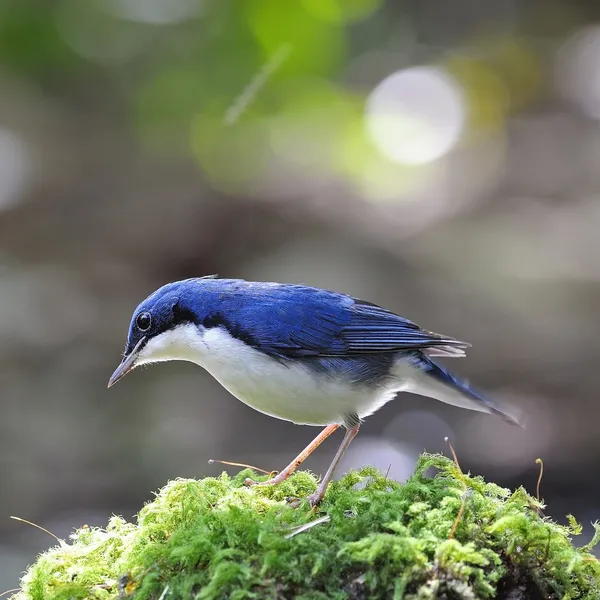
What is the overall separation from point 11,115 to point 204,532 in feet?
52.8

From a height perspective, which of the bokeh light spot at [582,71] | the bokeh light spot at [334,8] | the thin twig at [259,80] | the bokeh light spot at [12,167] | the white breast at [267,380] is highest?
the bokeh light spot at [582,71]

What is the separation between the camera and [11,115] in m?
17.9

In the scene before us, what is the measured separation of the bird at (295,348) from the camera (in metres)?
4.95

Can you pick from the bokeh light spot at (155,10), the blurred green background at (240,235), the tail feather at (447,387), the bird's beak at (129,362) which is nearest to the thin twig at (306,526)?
the tail feather at (447,387)

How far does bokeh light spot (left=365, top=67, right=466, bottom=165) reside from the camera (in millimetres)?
16703

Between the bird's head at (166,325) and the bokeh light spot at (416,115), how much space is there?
463 inches

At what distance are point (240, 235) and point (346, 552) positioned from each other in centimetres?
1214

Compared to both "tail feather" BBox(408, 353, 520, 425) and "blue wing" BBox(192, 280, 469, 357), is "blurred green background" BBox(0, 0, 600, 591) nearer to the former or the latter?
"blue wing" BBox(192, 280, 469, 357)

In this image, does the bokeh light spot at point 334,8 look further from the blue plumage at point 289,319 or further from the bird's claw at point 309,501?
the bird's claw at point 309,501

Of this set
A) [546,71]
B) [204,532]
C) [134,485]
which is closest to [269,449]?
[134,485]

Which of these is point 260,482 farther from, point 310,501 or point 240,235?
point 240,235

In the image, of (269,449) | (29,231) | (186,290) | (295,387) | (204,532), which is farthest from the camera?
(29,231)

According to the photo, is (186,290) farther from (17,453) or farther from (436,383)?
(17,453)

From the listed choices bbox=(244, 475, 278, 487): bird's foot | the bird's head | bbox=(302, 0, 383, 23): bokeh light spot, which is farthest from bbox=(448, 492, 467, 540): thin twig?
bbox=(302, 0, 383, 23): bokeh light spot
